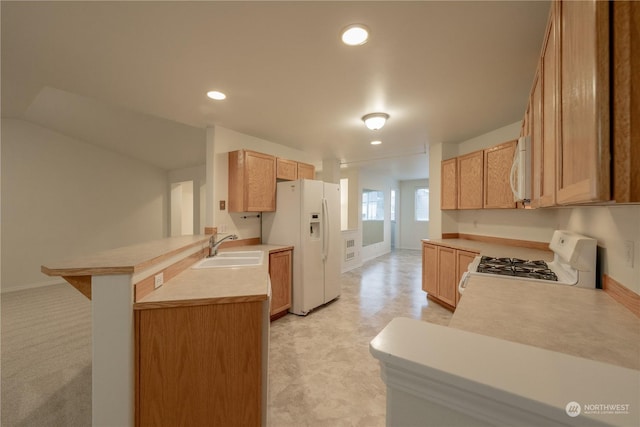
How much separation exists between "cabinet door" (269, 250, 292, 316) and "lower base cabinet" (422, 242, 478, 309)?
2.00 m

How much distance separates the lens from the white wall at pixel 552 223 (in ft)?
4.09

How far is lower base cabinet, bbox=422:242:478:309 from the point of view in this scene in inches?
124

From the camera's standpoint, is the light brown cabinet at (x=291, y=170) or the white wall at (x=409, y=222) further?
the white wall at (x=409, y=222)

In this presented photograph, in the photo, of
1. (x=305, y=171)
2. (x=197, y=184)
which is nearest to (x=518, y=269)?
(x=305, y=171)

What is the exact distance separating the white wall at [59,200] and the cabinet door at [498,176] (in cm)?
663

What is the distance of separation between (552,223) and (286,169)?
10.6ft

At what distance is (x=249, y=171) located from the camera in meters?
3.33

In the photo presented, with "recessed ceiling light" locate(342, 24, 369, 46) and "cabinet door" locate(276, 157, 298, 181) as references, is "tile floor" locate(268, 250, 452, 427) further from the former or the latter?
"recessed ceiling light" locate(342, 24, 369, 46)

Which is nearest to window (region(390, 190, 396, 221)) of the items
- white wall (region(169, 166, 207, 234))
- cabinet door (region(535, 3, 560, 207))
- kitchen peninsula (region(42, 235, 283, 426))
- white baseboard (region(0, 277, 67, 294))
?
white wall (region(169, 166, 207, 234))

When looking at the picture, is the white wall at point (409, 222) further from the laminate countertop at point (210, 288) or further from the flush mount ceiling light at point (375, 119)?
the laminate countertop at point (210, 288)

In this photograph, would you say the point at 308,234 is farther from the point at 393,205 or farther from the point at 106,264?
the point at 393,205

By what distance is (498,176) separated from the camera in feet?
10.0

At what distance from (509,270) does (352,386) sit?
56.3 inches

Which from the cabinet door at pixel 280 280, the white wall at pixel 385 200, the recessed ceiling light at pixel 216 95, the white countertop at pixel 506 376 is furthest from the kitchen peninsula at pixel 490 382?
the white wall at pixel 385 200
